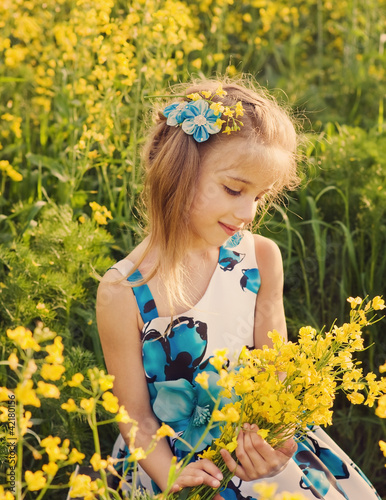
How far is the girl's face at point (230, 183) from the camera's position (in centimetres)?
146

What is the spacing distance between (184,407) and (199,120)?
713 millimetres

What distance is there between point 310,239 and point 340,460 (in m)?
0.94

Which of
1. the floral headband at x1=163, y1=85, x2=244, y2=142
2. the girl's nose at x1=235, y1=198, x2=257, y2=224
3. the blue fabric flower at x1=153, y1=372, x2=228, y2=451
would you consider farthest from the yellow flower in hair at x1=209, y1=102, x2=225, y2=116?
the blue fabric flower at x1=153, y1=372, x2=228, y2=451

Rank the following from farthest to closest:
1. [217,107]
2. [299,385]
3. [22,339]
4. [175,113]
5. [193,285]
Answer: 1. [193,285]
2. [175,113]
3. [217,107]
4. [299,385]
5. [22,339]

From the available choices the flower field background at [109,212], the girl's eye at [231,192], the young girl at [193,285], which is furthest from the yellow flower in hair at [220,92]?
the flower field background at [109,212]

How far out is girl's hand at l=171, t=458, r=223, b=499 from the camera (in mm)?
1189

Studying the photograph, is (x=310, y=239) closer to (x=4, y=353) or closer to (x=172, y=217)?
(x=172, y=217)

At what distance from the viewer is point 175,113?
1536 millimetres

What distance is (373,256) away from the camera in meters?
2.18

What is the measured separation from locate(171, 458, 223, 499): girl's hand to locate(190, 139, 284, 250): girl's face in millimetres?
557

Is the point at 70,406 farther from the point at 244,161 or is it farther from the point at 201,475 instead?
the point at 244,161

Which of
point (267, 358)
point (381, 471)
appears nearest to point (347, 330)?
point (267, 358)

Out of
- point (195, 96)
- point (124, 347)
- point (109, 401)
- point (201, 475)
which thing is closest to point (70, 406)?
point (109, 401)

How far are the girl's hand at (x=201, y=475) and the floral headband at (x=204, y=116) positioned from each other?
29.0 inches
